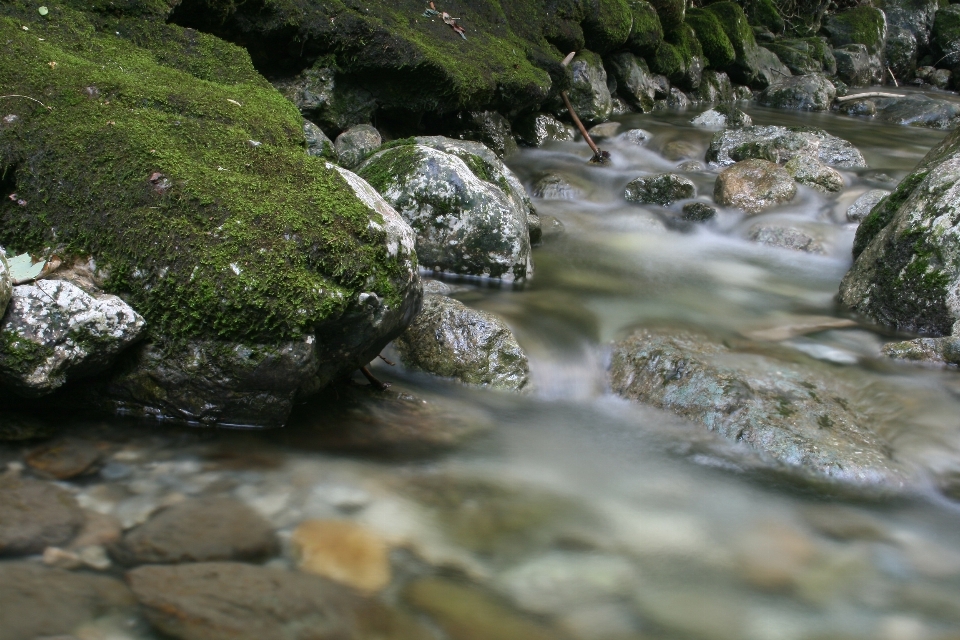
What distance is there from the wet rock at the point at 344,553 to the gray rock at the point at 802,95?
15672 mm

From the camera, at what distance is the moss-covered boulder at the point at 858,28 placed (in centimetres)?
2120

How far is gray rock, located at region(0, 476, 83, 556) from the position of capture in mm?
2357

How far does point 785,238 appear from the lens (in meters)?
7.16

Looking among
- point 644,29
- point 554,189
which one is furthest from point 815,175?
point 644,29

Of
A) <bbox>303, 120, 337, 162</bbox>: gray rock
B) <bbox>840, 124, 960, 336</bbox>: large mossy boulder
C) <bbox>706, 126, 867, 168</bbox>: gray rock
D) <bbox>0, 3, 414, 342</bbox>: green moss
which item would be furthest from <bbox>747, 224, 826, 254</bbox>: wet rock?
<bbox>0, 3, 414, 342</bbox>: green moss

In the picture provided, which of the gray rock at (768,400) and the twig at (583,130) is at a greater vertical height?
the twig at (583,130)

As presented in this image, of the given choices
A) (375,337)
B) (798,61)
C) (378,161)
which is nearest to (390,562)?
(375,337)

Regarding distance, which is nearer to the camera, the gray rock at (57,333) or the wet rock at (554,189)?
the gray rock at (57,333)

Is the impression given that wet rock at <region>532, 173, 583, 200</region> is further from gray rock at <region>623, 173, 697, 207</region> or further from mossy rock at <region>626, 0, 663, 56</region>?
mossy rock at <region>626, 0, 663, 56</region>

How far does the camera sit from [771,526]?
3082mm

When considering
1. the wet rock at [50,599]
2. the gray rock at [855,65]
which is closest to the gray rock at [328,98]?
the wet rock at [50,599]

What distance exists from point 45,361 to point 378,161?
11.0 ft

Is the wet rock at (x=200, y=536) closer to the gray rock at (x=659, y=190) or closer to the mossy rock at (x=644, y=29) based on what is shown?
the gray rock at (x=659, y=190)

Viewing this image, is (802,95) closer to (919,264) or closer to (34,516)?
(919,264)
